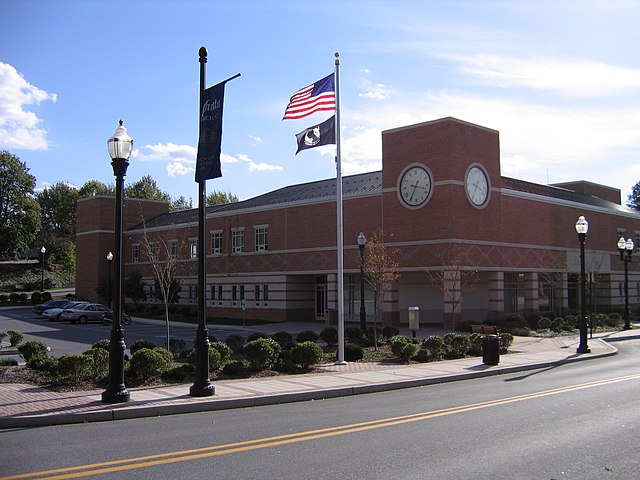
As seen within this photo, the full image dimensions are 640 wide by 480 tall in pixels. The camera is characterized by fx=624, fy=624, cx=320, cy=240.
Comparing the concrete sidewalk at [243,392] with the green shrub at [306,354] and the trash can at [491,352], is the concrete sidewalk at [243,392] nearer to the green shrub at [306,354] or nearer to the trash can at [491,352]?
the trash can at [491,352]

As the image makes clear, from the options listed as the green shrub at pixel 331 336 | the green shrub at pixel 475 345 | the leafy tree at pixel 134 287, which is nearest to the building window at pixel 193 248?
the leafy tree at pixel 134 287

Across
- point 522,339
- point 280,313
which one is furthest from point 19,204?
point 522,339

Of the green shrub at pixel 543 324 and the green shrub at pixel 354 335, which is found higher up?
the green shrub at pixel 354 335

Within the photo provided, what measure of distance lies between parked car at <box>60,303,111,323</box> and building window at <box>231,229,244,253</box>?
10395 mm

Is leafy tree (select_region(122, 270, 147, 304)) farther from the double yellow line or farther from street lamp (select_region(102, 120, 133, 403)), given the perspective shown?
the double yellow line

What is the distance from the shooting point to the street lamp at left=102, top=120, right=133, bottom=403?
37.0 feet

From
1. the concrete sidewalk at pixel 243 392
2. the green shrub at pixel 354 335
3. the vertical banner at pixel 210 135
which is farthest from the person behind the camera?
the green shrub at pixel 354 335

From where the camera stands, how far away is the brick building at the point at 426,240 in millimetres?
33938

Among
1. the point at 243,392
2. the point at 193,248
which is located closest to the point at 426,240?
the point at 243,392

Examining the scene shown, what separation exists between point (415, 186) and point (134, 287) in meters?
29.1

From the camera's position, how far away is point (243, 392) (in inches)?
503

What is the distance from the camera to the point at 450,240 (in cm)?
3312

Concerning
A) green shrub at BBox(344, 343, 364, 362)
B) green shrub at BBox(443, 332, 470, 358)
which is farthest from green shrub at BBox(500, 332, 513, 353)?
green shrub at BBox(344, 343, 364, 362)

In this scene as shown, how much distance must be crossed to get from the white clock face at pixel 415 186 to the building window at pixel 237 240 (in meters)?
15.3
